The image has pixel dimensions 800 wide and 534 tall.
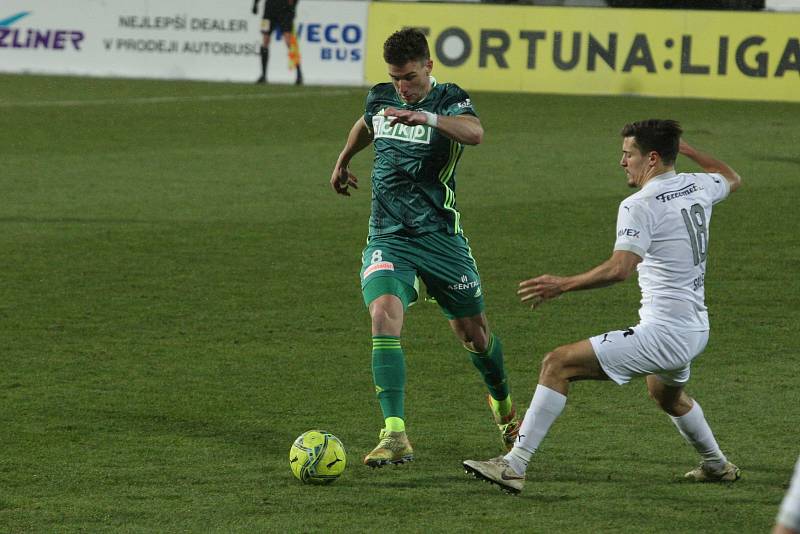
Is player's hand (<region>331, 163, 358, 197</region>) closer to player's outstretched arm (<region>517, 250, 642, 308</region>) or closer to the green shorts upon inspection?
the green shorts

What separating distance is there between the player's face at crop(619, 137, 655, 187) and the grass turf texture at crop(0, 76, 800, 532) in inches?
50.7

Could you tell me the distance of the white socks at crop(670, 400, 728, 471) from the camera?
5820 millimetres

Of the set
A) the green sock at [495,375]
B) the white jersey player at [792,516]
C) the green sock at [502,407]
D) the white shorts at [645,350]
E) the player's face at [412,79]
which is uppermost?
the player's face at [412,79]

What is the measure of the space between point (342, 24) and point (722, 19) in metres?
6.93

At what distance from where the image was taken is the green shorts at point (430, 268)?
21.1 ft

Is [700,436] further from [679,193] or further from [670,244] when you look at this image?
[679,193]

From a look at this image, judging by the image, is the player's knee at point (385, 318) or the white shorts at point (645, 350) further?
the player's knee at point (385, 318)

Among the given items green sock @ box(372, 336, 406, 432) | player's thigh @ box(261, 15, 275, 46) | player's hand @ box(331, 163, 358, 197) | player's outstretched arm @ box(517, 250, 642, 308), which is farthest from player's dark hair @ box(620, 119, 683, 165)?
player's thigh @ box(261, 15, 275, 46)

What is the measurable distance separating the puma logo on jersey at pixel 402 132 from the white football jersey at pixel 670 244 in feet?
4.12

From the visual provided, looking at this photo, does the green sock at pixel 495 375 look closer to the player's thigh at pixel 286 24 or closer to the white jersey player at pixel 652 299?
the white jersey player at pixel 652 299

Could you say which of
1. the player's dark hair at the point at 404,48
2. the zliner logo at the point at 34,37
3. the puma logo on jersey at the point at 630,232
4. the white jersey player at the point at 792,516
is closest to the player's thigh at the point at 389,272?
the player's dark hair at the point at 404,48

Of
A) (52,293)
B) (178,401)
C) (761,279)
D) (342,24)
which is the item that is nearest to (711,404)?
(178,401)

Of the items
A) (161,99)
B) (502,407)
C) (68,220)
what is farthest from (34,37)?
(502,407)

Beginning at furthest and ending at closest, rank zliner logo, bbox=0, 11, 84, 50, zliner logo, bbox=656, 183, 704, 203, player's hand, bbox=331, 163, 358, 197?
zliner logo, bbox=0, 11, 84, 50, player's hand, bbox=331, 163, 358, 197, zliner logo, bbox=656, 183, 704, 203
